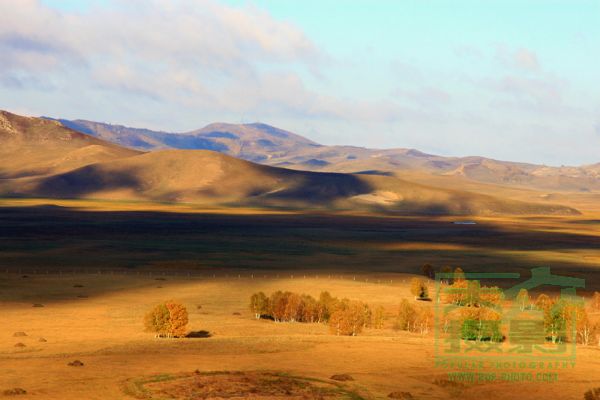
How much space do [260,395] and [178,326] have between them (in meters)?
22.5

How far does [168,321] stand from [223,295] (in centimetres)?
2732

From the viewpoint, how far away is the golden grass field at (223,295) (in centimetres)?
4544

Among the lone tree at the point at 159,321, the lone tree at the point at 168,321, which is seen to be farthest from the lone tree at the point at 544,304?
the lone tree at the point at 159,321

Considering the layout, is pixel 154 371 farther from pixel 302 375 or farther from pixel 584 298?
pixel 584 298

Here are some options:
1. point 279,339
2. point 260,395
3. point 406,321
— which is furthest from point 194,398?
point 406,321

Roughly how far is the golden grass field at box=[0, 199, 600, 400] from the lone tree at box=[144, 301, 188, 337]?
1.97m

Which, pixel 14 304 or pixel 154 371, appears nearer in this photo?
pixel 154 371

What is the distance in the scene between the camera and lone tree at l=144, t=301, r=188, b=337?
61.8 metres

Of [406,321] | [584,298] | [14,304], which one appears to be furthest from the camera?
[584,298]

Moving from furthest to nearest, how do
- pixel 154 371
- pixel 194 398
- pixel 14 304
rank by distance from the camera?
1. pixel 14 304
2. pixel 154 371
3. pixel 194 398

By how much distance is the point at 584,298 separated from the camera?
9338 centimetres

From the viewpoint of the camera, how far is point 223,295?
3514 inches

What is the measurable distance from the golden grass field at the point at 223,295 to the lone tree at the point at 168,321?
6.47 ft

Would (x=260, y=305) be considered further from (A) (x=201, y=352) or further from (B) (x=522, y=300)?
(B) (x=522, y=300)
